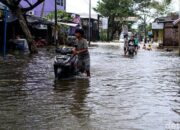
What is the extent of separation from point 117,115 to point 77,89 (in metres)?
3.84

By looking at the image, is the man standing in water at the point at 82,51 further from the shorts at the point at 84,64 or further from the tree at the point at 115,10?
the tree at the point at 115,10

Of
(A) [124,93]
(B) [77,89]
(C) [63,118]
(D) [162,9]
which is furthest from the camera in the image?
(D) [162,9]

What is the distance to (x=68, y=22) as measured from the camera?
5041cm

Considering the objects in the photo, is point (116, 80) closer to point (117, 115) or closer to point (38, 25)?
point (117, 115)

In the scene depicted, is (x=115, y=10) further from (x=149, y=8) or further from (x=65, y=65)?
(x=65, y=65)

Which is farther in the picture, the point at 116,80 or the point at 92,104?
the point at 116,80

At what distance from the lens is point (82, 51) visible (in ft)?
A: 47.0

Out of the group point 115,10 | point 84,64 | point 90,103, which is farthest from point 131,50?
point 115,10

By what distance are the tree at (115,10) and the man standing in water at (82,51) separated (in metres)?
66.5

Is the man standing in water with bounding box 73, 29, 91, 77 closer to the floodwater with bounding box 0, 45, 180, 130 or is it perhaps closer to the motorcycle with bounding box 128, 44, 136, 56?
the floodwater with bounding box 0, 45, 180, 130

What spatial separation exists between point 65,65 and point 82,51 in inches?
29.3

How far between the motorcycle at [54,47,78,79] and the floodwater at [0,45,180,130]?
275 mm

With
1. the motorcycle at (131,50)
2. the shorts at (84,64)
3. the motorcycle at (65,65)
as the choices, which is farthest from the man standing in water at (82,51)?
the motorcycle at (131,50)

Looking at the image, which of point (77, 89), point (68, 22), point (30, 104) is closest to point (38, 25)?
point (68, 22)
